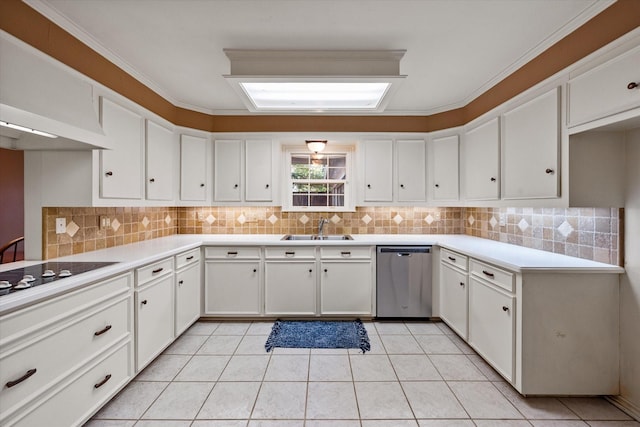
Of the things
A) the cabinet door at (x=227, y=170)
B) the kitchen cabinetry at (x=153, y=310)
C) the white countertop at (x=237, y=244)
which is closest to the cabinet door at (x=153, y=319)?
the kitchen cabinetry at (x=153, y=310)

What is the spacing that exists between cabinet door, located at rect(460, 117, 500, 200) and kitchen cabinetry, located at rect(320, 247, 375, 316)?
1.25m

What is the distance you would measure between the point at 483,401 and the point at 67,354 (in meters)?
2.49

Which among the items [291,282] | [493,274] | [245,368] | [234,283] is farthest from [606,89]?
[234,283]

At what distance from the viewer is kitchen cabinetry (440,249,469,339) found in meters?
2.65

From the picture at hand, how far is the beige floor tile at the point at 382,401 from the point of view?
5.99 feet

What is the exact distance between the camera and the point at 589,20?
1.76 m

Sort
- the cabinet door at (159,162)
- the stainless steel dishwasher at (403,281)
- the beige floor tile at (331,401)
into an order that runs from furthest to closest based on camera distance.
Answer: the stainless steel dishwasher at (403,281)
the cabinet door at (159,162)
the beige floor tile at (331,401)

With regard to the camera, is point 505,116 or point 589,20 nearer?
point 589,20

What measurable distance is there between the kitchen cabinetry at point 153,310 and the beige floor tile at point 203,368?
28cm

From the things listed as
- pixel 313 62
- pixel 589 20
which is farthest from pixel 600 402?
pixel 313 62

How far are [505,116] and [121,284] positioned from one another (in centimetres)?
325

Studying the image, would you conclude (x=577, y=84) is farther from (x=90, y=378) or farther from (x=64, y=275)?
(x=90, y=378)

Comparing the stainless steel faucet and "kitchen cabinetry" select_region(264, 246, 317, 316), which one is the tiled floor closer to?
"kitchen cabinetry" select_region(264, 246, 317, 316)

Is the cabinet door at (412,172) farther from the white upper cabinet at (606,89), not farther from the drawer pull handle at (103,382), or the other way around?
the drawer pull handle at (103,382)
